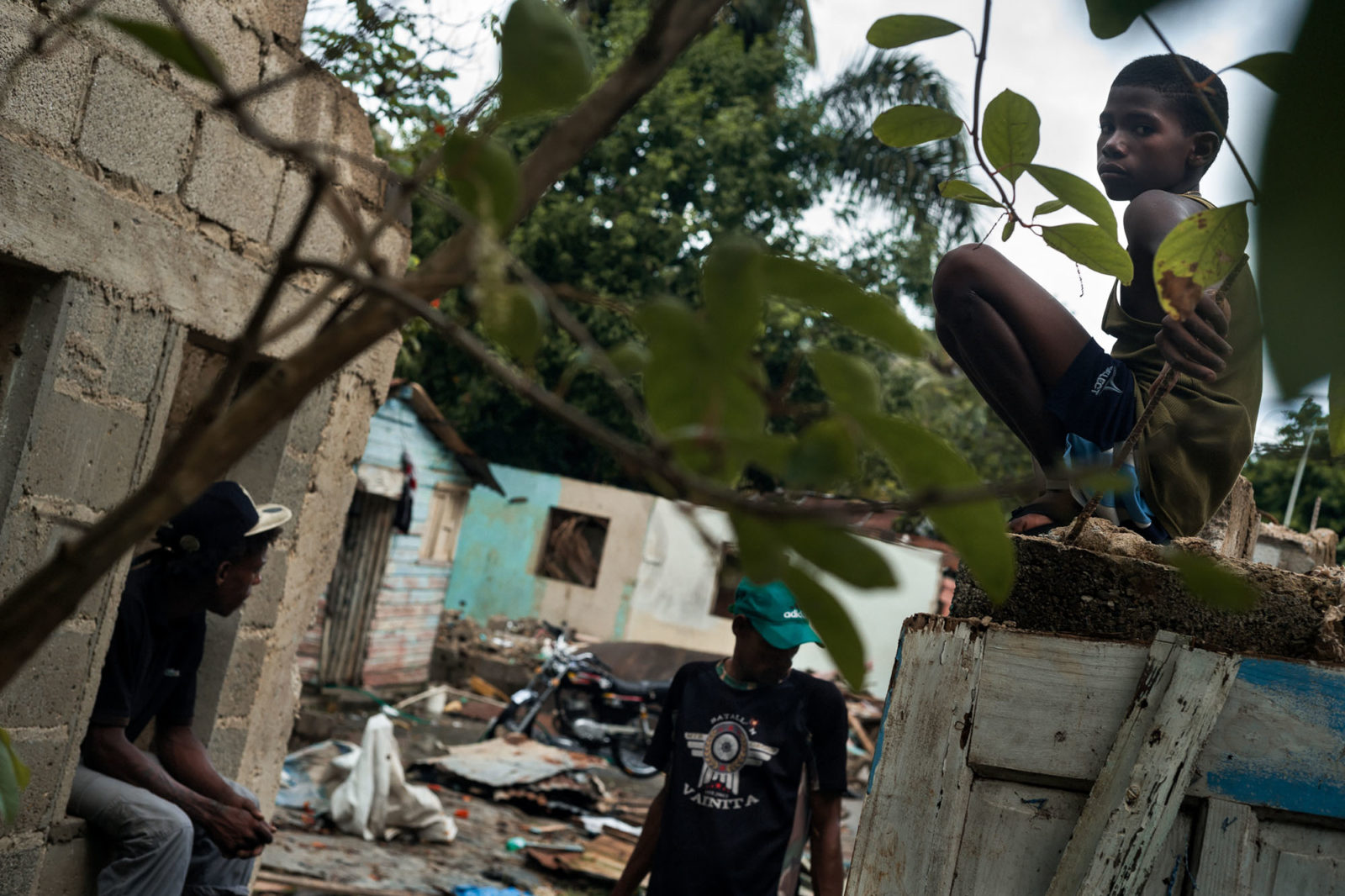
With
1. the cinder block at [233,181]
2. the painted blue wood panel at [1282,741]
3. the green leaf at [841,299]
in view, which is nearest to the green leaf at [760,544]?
the green leaf at [841,299]

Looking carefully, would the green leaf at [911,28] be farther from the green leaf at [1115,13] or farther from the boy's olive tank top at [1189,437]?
the boy's olive tank top at [1189,437]

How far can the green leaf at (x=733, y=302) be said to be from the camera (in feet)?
1.50

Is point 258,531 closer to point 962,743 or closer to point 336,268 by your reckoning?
point 962,743

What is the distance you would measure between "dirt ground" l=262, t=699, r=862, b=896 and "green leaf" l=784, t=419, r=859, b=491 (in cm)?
Answer: 582

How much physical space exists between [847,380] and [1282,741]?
1302 mm

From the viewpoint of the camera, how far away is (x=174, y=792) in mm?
3051

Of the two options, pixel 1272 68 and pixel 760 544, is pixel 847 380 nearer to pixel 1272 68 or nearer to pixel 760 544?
pixel 760 544

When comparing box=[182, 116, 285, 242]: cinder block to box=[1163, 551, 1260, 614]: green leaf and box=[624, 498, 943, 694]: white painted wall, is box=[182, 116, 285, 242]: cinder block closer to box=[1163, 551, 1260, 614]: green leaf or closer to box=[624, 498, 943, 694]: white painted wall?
box=[1163, 551, 1260, 614]: green leaf

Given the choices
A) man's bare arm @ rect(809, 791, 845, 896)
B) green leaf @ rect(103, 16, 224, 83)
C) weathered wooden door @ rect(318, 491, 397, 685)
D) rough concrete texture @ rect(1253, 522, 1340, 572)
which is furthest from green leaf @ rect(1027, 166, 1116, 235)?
weathered wooden door @ rect(318, 491, 397, 685)

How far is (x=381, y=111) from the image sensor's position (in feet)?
17.3

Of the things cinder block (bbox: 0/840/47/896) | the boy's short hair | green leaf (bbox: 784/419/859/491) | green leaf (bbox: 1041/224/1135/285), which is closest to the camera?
green leaf (bbox: 784/419/859/491)

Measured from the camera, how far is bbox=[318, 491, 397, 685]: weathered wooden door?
41.7 ft

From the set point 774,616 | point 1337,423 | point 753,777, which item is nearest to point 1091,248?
point 1337,423

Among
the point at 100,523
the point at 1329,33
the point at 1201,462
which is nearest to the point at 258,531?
the point at 1201,462
